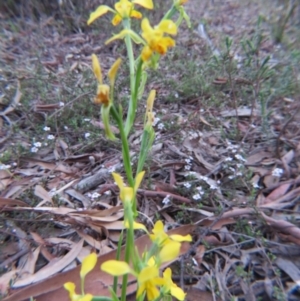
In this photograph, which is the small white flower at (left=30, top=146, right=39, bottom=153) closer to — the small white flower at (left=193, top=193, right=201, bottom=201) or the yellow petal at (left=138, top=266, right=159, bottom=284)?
the small white flower at (left=193, top=193, right=201, bottom=201)

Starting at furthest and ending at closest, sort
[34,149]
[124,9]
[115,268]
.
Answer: [34,149] → [124,9] → [115,268]

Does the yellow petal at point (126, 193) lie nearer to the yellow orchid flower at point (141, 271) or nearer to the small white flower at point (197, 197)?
the yellow orchid flower at point (141, 271)

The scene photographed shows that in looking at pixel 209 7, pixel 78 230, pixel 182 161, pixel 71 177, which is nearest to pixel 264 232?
pixel 182 161

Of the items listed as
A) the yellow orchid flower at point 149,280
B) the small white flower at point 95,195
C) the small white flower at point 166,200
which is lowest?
the yellow orchid flower at point 149,280

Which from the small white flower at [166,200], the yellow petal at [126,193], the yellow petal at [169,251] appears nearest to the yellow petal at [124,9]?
the yellow petal at [126,193]

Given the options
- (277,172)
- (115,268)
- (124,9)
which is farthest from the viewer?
(277,172)

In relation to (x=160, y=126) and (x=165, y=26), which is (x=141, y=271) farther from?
(x=160, y=126)

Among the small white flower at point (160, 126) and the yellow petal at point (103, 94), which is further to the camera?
the small white flower at point (160, 126)

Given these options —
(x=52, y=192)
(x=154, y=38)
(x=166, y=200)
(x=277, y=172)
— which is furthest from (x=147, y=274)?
(x=277, y=172)

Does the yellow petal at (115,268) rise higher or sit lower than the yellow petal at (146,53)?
lower
